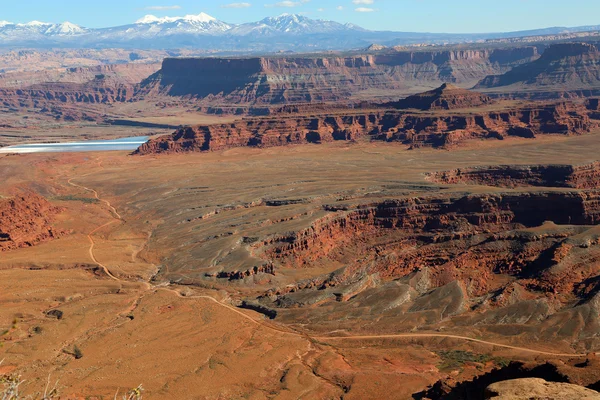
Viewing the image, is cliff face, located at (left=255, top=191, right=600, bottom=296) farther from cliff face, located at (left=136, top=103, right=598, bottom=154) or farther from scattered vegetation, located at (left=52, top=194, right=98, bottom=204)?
cliff face, located at (left=136, top=103, right=598, bottom=154)

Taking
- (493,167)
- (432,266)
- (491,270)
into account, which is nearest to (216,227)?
(432,266)

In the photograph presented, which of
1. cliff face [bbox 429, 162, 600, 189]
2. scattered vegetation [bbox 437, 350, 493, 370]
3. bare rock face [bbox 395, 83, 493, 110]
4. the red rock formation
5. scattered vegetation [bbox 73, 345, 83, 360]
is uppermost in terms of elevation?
bare rock face [bbox 395, 83, 493, 110]

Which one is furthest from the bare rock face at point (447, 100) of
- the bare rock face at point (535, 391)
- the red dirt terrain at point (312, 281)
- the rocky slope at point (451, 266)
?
the bare rock face at point (535, 391)

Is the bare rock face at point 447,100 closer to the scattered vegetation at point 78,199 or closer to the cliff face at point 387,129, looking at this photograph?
the cliff face at point 387,129

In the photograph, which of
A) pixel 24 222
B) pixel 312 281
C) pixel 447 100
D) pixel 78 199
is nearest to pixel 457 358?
pixel 312 281

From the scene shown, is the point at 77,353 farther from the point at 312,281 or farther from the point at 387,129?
the point at 387,129

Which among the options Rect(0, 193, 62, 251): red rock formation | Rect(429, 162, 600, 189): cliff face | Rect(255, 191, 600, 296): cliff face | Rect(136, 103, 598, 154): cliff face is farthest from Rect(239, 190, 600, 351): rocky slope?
Rect(136, 103, 598, 154): cliff face
